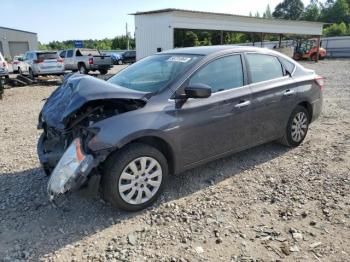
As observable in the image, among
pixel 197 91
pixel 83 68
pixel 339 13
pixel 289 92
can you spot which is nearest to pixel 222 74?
pixel 197 91

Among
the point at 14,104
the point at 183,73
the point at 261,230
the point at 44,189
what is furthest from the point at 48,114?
the point at 14,104

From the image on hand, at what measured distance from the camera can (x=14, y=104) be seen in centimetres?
1077

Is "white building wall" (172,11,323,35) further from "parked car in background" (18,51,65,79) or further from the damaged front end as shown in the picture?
the damaged front end

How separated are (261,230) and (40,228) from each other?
2220mm

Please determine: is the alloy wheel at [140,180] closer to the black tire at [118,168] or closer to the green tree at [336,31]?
the black tire at [118,168]

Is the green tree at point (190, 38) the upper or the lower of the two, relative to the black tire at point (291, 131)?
upper

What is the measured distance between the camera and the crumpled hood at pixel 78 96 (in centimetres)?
350

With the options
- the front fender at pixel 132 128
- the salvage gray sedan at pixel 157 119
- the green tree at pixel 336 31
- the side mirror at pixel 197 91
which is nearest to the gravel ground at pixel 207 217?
the salvage gray sedan at pixel 157 119

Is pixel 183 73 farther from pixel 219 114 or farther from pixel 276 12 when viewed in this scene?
pixel 276 12

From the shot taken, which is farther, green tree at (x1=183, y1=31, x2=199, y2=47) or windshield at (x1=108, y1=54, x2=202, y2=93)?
green tree at (x1=183, y1=31, x2=199, y2=47)

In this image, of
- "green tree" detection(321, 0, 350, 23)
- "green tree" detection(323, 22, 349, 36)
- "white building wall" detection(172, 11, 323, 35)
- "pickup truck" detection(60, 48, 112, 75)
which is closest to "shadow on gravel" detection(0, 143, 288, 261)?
"white building wall" detection(172, 11, 323, 35)

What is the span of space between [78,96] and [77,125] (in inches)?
12.7

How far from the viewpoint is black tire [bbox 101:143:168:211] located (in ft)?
11.3

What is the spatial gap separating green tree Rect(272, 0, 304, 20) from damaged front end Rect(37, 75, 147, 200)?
112628 millimetres
